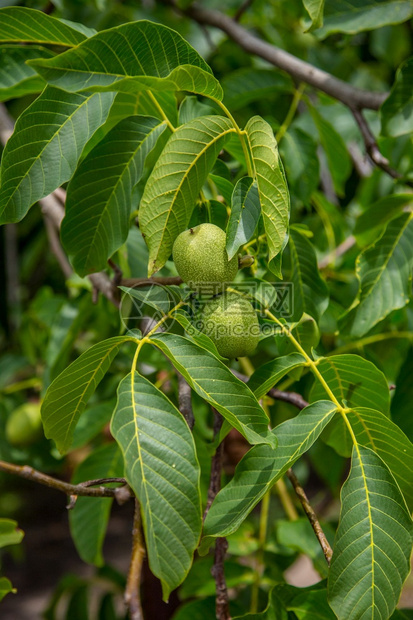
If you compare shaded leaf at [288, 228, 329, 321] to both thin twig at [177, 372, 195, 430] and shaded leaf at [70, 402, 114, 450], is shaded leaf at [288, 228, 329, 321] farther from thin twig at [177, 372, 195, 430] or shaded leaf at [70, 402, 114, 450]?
shaded leaf at [70, 402, 114, 450]

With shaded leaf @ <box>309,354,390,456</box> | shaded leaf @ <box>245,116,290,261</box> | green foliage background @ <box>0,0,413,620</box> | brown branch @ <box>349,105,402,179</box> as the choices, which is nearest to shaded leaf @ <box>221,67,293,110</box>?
green foliage background @ <box>0,0,413,620</box>

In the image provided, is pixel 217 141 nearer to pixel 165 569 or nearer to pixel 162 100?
pixel 162 100

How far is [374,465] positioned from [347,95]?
1.01m

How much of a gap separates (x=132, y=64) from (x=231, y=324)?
1.35ft

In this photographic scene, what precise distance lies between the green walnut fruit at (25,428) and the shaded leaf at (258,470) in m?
1.13

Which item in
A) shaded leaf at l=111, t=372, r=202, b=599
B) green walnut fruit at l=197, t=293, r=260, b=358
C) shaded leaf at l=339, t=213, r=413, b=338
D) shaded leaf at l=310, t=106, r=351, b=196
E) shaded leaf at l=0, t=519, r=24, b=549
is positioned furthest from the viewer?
shaded leaf at l=310, t=106, r=351, b=196

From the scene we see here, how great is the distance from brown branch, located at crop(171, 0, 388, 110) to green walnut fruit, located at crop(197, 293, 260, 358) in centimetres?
81

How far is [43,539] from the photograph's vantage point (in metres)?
3.61

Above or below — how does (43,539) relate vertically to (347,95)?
below

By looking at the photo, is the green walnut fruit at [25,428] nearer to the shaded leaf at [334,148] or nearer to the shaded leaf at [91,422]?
the shaded leaf at [91,422]

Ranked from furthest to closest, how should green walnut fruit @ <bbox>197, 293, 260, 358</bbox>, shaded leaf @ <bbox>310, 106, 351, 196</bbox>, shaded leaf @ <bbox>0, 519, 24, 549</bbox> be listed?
1. shaded leaf @ <bbox>310, 106, 351, 196</bbox>
2. shaded leaf @ <bbox>0, 519, 24, 549</bbox>
3. green walnut fruit @ <bbox>197, 293, 260, 358</bbox>

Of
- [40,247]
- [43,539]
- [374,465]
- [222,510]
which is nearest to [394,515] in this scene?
[374,465]

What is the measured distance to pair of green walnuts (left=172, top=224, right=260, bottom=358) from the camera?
0.88 m

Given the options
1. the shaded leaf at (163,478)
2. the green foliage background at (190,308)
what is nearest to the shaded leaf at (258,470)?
the green foliage background at (190,308)
